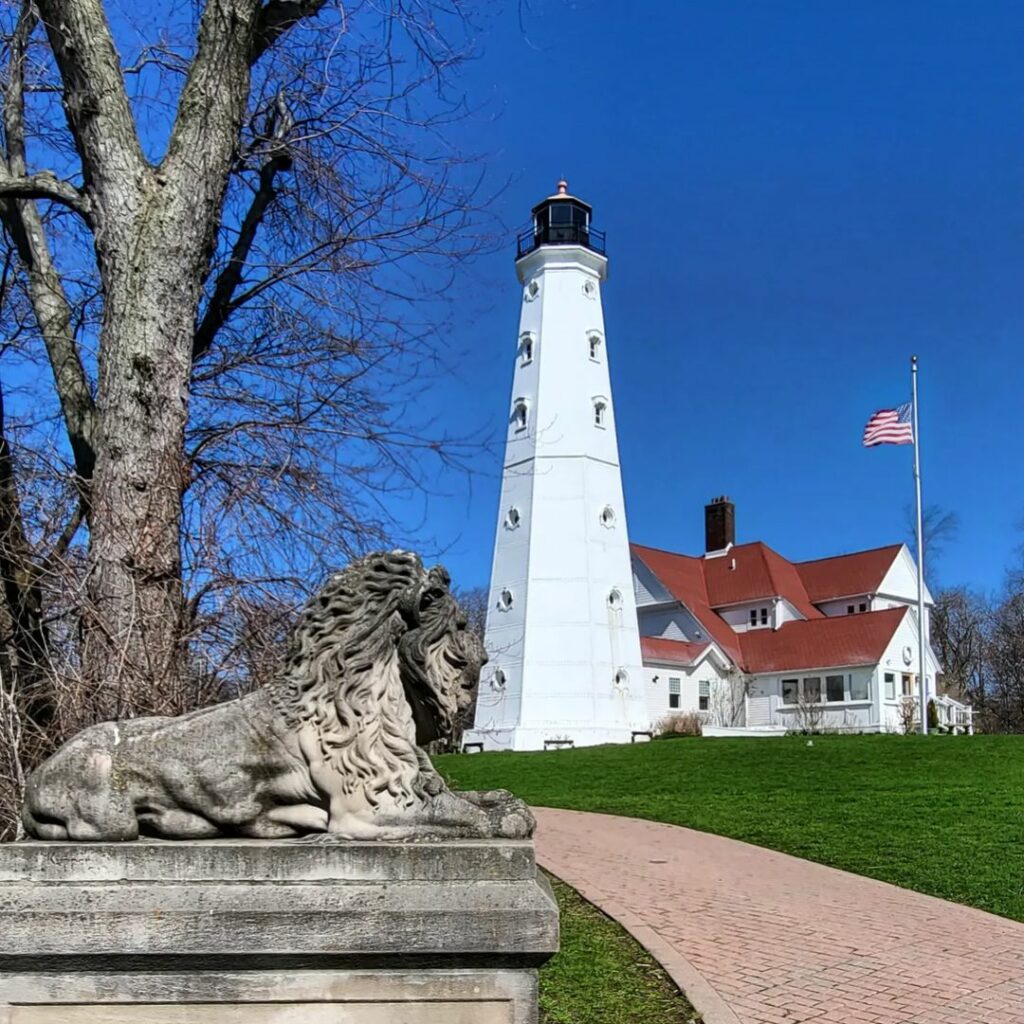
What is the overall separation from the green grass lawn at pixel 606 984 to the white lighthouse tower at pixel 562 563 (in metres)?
21.2

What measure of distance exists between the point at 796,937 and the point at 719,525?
39758 mm

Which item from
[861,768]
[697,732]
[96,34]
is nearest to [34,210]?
[96,34]

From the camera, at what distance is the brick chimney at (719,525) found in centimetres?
4622

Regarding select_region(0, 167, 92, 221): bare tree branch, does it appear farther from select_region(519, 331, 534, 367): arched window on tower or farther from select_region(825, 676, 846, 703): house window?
select_region(825, 676, 846, 703): house window

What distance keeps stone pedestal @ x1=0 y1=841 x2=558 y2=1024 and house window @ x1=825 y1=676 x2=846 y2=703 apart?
3714 centimetres

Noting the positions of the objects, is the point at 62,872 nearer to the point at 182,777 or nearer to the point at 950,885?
the point at 182,777

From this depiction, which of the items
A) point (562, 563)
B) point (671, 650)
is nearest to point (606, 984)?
point (562, 563)

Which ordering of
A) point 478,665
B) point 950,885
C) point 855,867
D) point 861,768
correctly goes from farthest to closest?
point 861,768 < point 855,867 < point 950,885 < point 478,665

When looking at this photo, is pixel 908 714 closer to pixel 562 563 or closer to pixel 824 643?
pixel 824 643

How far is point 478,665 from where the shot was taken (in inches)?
134

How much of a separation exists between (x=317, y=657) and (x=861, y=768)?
55.3ft

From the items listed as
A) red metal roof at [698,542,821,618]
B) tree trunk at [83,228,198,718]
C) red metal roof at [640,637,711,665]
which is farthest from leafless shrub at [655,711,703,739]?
tree trunk at [83,228,198,718]

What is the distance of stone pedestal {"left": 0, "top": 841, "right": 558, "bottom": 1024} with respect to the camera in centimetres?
281

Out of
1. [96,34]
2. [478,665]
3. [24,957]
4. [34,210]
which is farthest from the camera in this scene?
[34,210]
